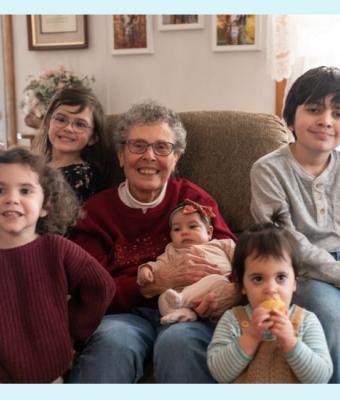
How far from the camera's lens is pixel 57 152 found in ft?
6.28

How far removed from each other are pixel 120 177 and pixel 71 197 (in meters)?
0.44

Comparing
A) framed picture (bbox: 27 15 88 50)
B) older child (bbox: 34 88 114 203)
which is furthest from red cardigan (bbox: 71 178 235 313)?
framed picture (bbox: 27 15 88 50)

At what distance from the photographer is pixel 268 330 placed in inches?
48.0

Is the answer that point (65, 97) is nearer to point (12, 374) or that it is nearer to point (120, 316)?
point (120, 316)

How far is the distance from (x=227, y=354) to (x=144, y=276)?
0.40 metres

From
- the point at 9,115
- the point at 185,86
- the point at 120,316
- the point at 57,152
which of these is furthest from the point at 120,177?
the point at 9,115

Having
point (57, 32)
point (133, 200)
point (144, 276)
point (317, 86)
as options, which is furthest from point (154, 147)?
point (57, 32)

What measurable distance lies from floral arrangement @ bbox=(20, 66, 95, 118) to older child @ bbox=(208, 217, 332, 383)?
6.99ft

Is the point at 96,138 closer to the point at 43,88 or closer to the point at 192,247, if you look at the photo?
the point at 192,247

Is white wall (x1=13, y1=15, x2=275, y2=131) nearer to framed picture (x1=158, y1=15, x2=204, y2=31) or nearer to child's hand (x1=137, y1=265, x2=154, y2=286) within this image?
framed picture (x1=158, y1=15, x2=204, y2=31)

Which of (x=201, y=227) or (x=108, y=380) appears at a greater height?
(x=201, y=227)

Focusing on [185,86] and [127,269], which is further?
[185,86]

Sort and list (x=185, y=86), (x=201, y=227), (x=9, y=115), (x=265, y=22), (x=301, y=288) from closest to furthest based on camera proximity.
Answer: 1. (x=301, y=288)
2. (x=201, y=227)
3. (x=265, y=22)
4. (x=185, y=86)
5. (x=9, y=115)

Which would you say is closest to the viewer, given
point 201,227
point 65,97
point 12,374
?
point 12,374
